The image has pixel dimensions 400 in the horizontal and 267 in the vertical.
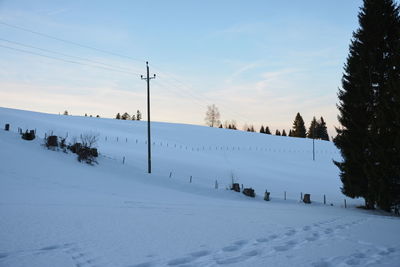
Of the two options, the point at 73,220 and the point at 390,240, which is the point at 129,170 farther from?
the point at 390,240

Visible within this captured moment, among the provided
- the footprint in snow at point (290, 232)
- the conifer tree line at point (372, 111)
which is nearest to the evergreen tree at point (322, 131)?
the conifer tree line at point (372, 111)

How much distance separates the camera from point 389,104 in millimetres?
16266

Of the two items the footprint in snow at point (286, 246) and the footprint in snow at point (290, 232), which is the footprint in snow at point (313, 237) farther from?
the footprint in snow at point (286, 246)

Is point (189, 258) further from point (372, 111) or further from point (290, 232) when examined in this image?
point (372, 111)

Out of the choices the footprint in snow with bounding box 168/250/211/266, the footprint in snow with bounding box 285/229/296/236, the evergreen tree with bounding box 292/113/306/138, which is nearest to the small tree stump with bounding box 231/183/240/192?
the footprint in snow with bounding box 285/229/296/236

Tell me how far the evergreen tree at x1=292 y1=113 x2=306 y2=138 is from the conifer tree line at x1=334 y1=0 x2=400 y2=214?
92.8 metres

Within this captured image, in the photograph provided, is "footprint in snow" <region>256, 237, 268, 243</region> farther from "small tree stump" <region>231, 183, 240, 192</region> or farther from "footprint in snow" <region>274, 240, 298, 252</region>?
"small tree stump" <region>231, 183, 240, 192</region>

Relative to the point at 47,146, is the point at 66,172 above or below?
below

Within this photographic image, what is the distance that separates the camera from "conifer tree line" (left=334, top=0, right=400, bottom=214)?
16281 millimetres

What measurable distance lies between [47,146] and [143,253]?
65.2 feet

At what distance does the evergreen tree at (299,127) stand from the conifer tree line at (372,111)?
92755 millimetres

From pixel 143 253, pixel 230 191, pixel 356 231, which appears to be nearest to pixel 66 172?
pixel 230 191

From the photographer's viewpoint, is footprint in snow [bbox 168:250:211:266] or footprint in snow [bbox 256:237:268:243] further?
footprint in snow [bbox 256:237:268:243]

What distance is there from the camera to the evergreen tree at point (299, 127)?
353 feet
